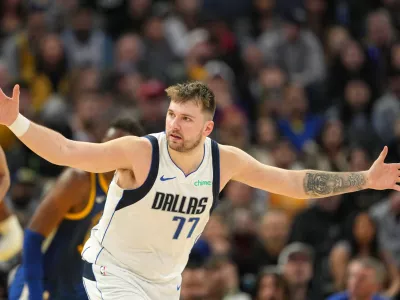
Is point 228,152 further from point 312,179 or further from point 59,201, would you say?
point 59,201

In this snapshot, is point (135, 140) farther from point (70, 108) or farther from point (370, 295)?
point (70, 108)

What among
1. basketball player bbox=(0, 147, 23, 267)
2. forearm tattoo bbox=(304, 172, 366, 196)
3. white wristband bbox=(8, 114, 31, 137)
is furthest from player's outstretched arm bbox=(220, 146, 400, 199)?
basketball player bbox=(0, 147, 23, 267)

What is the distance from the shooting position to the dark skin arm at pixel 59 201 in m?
7.18

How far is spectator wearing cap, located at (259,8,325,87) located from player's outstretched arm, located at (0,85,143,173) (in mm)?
9892

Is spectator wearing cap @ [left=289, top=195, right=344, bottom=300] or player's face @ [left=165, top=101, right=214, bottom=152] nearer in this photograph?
player's face @ [left=165, top=101, right=214, bottom=152]

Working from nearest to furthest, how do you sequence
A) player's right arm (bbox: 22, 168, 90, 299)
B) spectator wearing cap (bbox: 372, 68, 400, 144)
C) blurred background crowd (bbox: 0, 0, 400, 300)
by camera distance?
player's right arm (bbox: 22, 168, 90, 299), blurred background crowd (bbox: 0, 0, 400, 300), spectator wearing cap (bbox: 372, 68, 400, 144)

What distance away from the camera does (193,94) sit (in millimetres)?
6363

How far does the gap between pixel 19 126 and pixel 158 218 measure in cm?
124

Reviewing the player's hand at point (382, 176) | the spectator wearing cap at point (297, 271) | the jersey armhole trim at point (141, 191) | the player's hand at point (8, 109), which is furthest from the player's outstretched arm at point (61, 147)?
Result: the spectator wearing cap at point (297, 271)

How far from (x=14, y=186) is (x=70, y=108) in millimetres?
2444

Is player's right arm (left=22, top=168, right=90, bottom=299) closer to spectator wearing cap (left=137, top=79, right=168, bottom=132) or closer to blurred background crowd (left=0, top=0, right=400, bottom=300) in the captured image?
blurred background crowd (left=0, top=0, right=400, bottom=300)

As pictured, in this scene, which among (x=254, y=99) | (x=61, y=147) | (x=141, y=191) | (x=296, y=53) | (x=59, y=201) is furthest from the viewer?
(x=296, y=53)

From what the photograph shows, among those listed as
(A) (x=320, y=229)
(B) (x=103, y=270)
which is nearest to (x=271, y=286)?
(A) (x=320, y=229)

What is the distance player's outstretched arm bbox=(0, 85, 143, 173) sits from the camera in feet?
18.7
